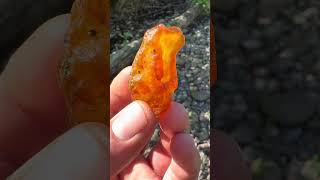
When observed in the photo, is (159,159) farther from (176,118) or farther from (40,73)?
(40,73)

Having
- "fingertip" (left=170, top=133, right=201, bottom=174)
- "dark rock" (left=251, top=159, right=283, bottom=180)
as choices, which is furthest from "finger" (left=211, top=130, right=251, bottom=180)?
"fingertip" (left=170, top=133, right=201, bottom=174)

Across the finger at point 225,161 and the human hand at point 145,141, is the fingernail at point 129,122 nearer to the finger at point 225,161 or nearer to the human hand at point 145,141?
the human hand at point 145,141

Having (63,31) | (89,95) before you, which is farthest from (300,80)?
(89,95)

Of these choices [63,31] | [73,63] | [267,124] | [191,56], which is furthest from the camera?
[267,124]

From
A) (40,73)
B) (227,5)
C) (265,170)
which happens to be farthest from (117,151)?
(227,5)

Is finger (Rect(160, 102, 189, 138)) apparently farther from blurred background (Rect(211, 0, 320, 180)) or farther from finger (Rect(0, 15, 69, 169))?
blurred background (Rect(211, 0, 320, 180))

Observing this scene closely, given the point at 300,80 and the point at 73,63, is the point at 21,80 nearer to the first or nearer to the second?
the point at 73,63
